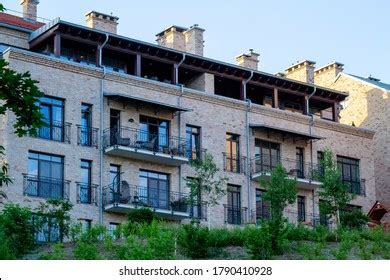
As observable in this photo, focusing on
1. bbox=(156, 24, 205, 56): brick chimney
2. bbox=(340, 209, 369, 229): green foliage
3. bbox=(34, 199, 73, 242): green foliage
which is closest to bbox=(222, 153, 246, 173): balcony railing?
bbox=(156, 24, 205, 56): brick chimney

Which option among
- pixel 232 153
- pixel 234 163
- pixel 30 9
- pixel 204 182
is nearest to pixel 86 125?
pixel 204 182

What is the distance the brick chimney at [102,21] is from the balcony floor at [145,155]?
709cm

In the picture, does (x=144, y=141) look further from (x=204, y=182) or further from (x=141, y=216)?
(x=141, y=216)

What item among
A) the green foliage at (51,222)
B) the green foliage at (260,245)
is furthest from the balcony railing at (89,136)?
the green foliage at (260,245)

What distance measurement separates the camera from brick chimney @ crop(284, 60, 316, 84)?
59469 millimetres

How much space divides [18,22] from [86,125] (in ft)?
22.9

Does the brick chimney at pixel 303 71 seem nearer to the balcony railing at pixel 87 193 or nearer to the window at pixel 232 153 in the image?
the window at pixel 232 153

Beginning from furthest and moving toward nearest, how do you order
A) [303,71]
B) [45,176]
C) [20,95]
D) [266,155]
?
[303,71] → [266,155] → [45,176] → [20,95]

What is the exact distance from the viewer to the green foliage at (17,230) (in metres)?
30.7

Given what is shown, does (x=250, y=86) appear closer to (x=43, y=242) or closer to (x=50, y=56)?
(x=50, y=56)

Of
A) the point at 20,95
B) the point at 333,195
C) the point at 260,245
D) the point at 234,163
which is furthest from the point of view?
the point at 234,163

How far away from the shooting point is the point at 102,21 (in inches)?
1973

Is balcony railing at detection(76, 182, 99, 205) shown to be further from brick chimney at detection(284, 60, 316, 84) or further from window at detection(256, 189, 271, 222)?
brick chimney at detection(284, 60, 316, 84)

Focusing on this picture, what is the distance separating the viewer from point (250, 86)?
54000 mm
